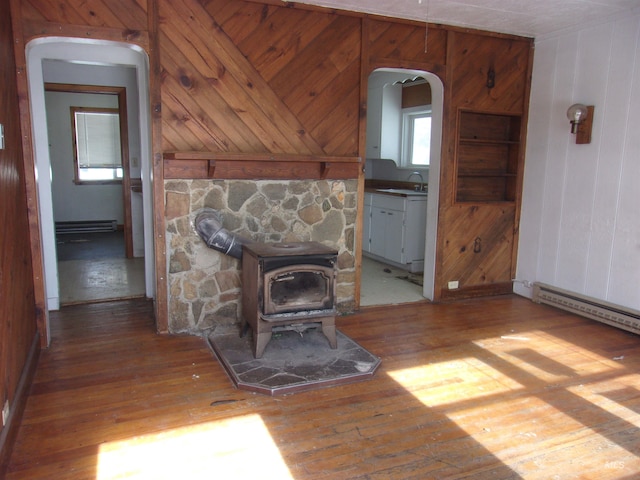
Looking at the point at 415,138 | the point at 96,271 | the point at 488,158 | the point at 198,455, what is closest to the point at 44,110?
the point at 96,271

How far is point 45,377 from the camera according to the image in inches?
119

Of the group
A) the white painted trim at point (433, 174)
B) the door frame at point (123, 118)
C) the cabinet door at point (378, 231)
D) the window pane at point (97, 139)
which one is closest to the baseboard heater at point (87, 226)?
the window pane at point (97, 139)

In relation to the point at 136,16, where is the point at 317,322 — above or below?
below

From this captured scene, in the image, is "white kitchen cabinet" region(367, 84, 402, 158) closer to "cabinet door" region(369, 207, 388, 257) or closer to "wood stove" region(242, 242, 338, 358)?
"cabinet door" region(369, 207, 388, 257)

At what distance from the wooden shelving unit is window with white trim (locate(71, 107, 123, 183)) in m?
6.09

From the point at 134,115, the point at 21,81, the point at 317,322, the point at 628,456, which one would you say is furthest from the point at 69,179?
the point at 628,456

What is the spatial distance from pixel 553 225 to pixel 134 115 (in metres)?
5.06

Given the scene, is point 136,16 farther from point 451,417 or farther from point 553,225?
point 553,225

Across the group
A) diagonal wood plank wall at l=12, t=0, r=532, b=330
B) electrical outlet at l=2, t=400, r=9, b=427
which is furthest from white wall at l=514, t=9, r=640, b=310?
electrical outlet at l=2, t=400, r=9, b=427

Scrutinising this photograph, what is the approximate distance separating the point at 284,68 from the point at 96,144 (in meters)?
5.98

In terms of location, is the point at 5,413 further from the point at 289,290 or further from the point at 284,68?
the point at 284,68

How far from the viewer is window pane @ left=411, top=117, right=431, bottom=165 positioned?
6.71 m

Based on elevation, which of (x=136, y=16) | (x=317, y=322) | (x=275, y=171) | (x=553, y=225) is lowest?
(x=317, y=322)

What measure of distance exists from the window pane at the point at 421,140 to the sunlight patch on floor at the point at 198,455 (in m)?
5.04
